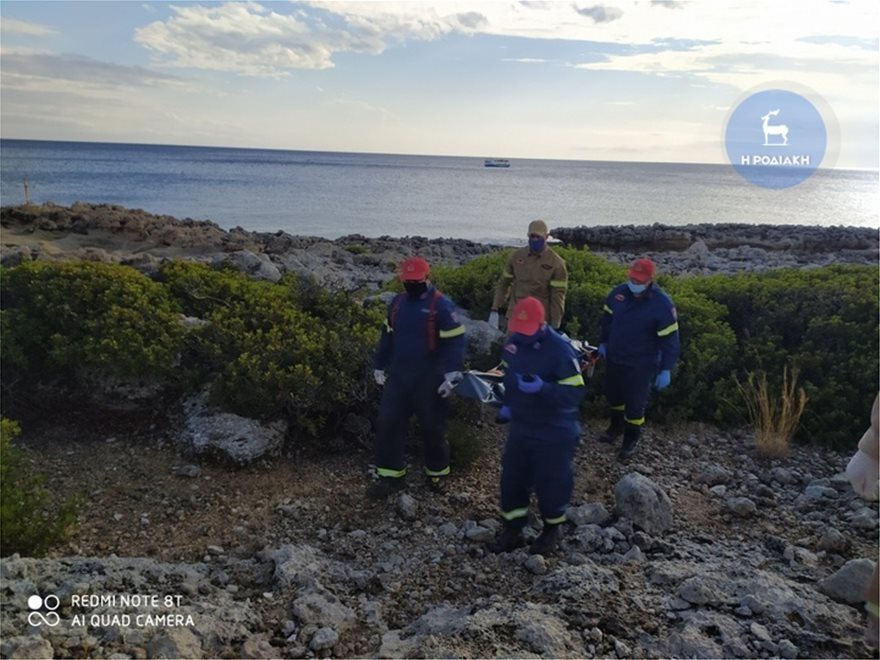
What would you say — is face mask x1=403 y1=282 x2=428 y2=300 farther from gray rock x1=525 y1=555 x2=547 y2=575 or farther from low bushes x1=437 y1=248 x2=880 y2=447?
low bushes x1=437 y1=248 x2=880 y2=447

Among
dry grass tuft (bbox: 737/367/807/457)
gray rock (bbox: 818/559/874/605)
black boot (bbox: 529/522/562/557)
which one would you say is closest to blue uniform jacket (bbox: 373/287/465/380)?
black boot (bbox: 529/522/562/557)

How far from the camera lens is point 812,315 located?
344 inches

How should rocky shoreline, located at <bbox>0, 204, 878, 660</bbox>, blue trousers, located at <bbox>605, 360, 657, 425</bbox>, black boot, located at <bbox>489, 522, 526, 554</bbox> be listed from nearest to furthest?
rocky shoreline, located at <bbox>0, 204, 878, 660</bbox>
black boot, located at <bbox>489, 522, 526, 554</bbox>
blue trousers, located at <bbox>605, 360, 657, 425</bbox>

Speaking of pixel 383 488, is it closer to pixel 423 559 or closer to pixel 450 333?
pixel 423 559

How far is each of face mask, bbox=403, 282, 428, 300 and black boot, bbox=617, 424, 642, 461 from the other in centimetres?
258

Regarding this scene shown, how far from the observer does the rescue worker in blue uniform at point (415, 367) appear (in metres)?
5.65

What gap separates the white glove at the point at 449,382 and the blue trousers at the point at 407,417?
0.29ft

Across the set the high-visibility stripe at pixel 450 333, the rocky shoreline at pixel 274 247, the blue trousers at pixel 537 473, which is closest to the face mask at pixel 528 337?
the blue trousers at pixel 537 473

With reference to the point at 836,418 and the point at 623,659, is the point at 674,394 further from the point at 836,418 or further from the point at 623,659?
the point at 623,659

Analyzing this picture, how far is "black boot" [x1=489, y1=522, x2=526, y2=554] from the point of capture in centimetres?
515

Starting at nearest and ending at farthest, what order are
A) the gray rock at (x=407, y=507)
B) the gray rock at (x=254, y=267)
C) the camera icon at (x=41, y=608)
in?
the camera icon at (x=41, y=608)
the gray rock at (x=407, y=507)
the gray rock at (x=254, y=267)

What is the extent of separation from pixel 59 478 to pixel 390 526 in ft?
9.54

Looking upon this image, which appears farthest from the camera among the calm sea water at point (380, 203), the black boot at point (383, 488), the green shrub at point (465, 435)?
the calm sea water at point (380, 203)

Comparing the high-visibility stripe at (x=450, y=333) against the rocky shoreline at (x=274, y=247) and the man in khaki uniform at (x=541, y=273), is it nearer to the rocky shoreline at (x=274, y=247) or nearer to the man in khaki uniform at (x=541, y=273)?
the man in khaki uniform at (x=541, y=273)
